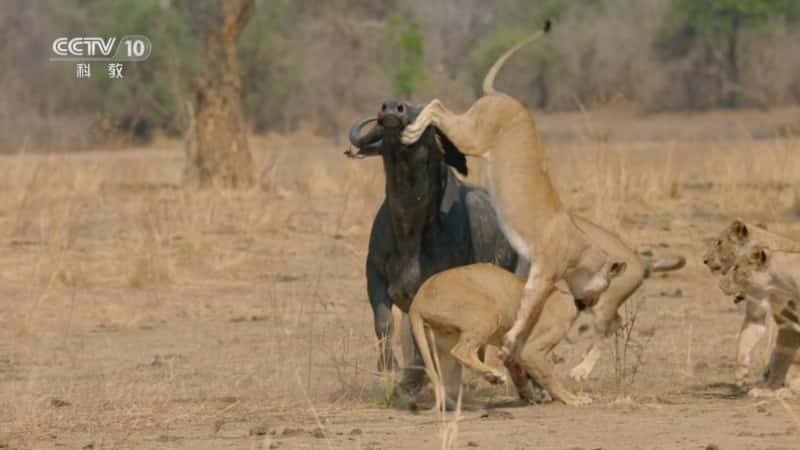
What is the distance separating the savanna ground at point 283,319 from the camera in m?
7.81

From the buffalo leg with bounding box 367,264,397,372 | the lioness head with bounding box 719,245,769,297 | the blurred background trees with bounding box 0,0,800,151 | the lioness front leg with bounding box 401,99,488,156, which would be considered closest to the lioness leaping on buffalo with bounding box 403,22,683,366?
the lioness front leg with bounding box 401,99,488,156

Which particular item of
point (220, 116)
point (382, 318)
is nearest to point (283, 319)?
point (382, 318)

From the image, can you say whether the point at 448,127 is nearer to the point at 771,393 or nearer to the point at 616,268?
the point at 616,268

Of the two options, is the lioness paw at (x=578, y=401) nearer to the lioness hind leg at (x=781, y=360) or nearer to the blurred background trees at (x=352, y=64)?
the lioness hind leg at (x=781, y=360)

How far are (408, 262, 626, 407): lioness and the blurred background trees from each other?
23908 mm

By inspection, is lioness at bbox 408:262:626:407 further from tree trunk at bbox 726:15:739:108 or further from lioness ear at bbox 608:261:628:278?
tree trunk at bbox 726:15:739:108

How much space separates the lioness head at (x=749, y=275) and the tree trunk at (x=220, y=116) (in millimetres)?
12493

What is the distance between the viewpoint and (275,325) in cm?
1209

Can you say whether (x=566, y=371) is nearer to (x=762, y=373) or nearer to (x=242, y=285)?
(x=762, y=373)

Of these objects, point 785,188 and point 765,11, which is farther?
point 765,11

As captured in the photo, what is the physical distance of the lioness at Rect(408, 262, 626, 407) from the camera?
26.6ft

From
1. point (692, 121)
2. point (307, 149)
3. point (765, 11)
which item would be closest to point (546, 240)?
point (307, 149)

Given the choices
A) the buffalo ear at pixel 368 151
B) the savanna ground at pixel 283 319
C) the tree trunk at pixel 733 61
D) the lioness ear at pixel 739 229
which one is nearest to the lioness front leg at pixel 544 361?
the savanna ground at pixel 283 319

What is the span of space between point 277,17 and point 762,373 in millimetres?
32889
